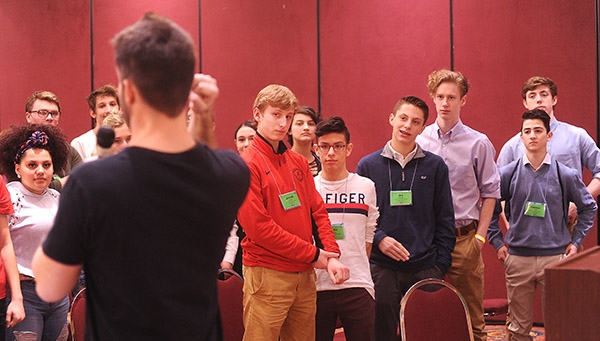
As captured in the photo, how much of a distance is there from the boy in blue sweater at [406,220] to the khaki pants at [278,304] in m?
0.60

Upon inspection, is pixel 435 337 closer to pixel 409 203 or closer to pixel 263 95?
pixel 409 203

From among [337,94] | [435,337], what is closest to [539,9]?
[337,94]

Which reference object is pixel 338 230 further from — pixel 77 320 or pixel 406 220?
pixel 77 320

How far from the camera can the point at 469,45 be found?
17.5ft

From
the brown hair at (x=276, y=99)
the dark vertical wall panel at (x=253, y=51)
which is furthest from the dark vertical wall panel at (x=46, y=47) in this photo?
the brown hair at (x=276, y=99)

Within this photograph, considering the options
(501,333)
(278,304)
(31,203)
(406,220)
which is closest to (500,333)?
(501,333)

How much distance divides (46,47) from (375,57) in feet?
9.67

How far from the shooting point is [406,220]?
11.5 feet

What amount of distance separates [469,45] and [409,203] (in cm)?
232

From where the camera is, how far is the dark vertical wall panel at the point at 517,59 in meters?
5.11

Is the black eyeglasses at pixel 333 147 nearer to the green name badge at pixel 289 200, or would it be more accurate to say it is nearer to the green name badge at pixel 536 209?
the green name badge at pixel 289 200

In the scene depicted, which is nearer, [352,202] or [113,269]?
[113,269]

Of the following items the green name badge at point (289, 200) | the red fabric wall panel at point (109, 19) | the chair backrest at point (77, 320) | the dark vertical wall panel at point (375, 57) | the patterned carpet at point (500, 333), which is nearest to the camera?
the chair backrest at point (77, 320)

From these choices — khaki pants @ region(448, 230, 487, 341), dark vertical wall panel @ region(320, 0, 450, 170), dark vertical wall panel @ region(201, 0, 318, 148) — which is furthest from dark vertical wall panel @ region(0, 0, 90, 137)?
khaki pants @ region(448, 230, 487, 341)
